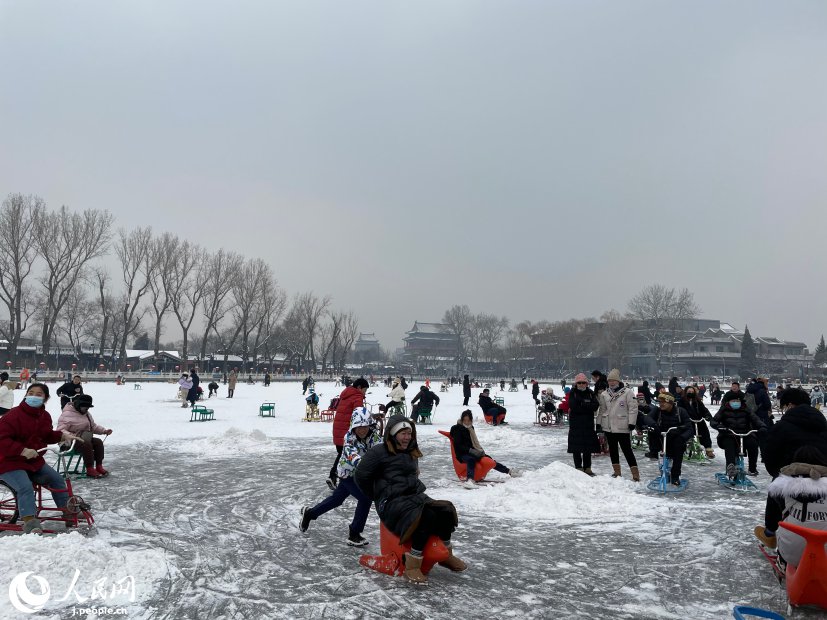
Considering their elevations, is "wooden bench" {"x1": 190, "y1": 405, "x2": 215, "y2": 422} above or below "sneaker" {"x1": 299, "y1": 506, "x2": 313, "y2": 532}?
below

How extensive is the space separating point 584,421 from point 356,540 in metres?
5.04

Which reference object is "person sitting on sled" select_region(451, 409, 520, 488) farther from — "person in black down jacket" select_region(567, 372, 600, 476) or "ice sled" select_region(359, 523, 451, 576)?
"ice sled" select_region(359, 523, 451, 576)

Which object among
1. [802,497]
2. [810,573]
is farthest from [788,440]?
[810,573]

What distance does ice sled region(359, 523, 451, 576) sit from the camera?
4.55m

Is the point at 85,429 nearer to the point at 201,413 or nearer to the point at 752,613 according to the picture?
the point at 752,613

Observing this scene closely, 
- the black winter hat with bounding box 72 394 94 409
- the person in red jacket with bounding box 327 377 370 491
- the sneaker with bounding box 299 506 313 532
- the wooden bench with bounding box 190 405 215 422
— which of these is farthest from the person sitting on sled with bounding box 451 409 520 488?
the wooden bench with bounding box 190 405 215 422

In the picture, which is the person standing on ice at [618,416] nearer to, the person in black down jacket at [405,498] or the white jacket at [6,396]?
the person in black down jacket at [405,498]

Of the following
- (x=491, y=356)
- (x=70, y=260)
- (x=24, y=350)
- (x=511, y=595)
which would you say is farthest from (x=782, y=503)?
(x=491, y=356)

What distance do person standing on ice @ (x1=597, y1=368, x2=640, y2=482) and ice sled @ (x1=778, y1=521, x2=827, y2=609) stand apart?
4.61 metres

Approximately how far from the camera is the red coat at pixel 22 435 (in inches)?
212

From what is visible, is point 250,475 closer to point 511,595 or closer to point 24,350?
point 511,595

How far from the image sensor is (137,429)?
16.4m

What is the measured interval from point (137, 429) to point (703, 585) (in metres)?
15.7

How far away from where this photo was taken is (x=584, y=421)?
30.6 ft
